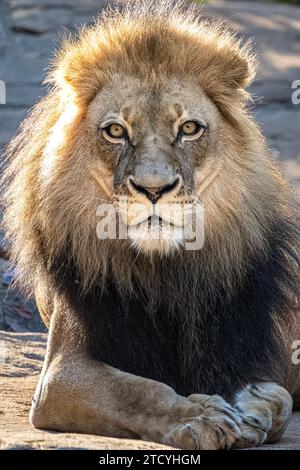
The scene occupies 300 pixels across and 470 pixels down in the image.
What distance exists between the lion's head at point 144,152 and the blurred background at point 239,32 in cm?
531

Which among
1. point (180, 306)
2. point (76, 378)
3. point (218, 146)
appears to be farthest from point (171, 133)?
point (76, 378)

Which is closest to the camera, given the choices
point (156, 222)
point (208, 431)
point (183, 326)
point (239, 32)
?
point (208, 431)

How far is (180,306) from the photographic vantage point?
17.9ft

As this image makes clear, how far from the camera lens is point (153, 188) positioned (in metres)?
4.94

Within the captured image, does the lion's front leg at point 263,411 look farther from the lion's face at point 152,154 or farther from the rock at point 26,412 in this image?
the lion's face at point 152,154

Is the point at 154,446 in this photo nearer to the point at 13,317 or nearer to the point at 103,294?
the point at 103,294

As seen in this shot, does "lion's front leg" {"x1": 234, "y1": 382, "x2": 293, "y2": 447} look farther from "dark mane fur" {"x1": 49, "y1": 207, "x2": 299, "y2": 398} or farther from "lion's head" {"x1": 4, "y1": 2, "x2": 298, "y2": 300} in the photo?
Answer: "lion's head" {"x1": 4, "y1": 2, "x2": 298, "y2": 300}

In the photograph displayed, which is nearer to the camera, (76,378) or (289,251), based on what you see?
(76,378)

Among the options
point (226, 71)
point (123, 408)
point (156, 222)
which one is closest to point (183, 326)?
point (123, 408)

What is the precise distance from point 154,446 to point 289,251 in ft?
4.59

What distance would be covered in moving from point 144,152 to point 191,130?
28 centimetres

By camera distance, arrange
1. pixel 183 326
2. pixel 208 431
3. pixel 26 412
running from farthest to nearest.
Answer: pixel 26 412 → pixel 183 326 → pixel 208 431

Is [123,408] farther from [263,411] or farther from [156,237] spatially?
[156,237]

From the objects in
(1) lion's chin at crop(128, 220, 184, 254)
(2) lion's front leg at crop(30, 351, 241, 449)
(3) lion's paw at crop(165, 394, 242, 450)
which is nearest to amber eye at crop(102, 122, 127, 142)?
(1) lion's chin at crop(128, 220, 184, 254)
